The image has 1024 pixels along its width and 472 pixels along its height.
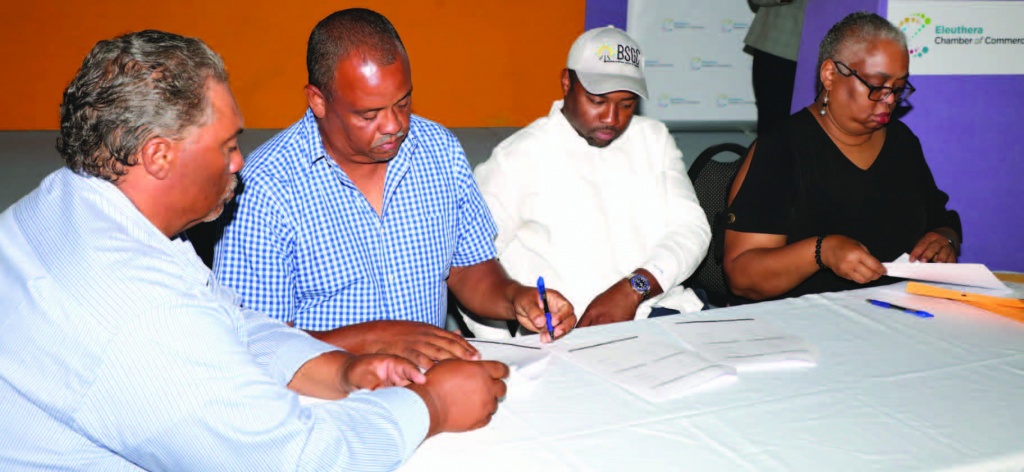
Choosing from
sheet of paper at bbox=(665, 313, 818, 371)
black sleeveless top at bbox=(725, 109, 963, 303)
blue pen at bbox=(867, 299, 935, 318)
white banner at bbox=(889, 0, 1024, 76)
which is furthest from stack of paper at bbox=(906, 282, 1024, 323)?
white banner at bbox=(889, 0, 1024, 76)

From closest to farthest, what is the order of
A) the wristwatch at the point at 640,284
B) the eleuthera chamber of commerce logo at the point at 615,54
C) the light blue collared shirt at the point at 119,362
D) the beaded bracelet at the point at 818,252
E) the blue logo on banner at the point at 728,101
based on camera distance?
1. the light blue collared shirt at the point at 119,362
2. the beaded bracelet at the point at 818,252
3. the wristwatch at the point at 640,284
4. the eleuthera chamber of commerce logo at the point at 615,54
5. the blue logo on banner at the point at 728,101

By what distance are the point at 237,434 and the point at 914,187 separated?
2.22 meters

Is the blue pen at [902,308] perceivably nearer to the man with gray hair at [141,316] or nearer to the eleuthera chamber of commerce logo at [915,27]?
the man with gray hair at [141,316]

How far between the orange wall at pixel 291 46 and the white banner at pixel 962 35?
4160 millimetres

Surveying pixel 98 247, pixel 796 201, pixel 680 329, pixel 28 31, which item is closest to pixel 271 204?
pixel 98 247

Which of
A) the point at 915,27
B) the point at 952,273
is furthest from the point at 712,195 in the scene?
the point at 915,27

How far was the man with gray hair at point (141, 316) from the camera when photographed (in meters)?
1.14

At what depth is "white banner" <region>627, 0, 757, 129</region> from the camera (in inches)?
259

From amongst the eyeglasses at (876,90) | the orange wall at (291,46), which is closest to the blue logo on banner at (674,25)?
the orange wall at (291,46)

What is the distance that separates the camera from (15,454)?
3.89 feet

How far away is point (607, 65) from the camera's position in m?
2.59

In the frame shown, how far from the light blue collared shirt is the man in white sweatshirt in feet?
4.54

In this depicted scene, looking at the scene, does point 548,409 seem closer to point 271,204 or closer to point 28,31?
point 271,204

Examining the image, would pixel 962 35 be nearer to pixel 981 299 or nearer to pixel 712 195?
pixel 712 195
